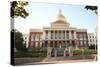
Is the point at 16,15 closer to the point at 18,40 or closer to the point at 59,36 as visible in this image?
the point at 18,40

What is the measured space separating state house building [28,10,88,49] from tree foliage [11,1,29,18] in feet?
0.81

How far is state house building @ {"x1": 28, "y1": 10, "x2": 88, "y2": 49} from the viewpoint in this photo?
8.94ft

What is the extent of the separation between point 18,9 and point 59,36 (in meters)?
0.69

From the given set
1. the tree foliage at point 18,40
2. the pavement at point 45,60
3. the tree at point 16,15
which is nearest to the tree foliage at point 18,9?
the tree at point 16,15

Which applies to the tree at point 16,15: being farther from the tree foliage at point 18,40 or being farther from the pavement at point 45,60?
the pavement at point 45,60

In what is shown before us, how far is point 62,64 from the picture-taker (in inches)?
110

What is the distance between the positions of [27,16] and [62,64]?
0.82 metres

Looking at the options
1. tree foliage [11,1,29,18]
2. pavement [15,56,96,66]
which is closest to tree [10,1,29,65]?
tree foliage [11,1,29,18]

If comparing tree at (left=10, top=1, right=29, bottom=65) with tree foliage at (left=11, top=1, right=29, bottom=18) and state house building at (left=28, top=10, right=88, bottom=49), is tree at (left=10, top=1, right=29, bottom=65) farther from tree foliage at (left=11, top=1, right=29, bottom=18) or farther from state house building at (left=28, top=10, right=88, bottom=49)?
state house building at (left=28, top=10, right=88, bottom=49)

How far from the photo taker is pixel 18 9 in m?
2.59

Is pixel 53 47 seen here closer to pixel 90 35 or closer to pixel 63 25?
pixel 63 25

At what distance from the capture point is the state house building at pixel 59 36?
8.94 ft
